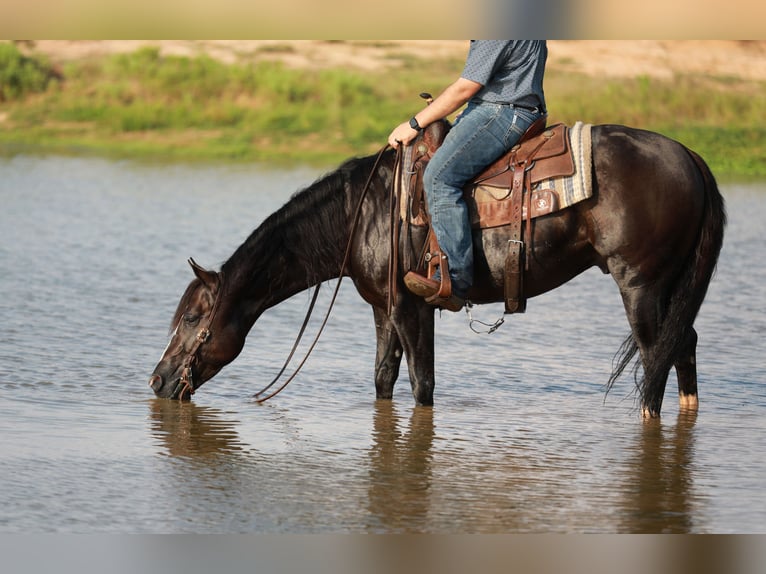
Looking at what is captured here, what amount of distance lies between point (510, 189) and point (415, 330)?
909 millimetres

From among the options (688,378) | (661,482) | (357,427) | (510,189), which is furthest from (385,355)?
(661,482)

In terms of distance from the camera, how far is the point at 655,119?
1941 centimetres

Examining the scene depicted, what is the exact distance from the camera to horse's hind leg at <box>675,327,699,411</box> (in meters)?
6.57

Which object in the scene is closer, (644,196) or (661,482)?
(661,482)

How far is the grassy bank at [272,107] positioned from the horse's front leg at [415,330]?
12073 mm

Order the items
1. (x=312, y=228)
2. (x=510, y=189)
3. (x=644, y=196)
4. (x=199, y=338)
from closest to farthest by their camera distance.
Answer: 1. (x=644, y=196)
2. (x=510, y=189)
3. (x=312, y=228)
4. (x=199, y=338)

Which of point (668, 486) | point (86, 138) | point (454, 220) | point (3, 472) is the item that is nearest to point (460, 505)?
point (668, 486)

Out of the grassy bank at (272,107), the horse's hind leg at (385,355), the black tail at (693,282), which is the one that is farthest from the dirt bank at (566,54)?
the black tail at (693,282)

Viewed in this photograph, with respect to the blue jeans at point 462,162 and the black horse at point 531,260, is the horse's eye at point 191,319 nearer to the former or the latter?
the black horse at point 531,260

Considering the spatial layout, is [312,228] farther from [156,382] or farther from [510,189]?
[156,382]

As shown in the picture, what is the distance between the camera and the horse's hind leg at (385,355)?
690 centimetres

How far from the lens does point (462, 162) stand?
5977 mm

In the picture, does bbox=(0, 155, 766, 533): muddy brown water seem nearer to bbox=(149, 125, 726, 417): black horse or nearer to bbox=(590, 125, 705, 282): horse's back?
bbox=(149, 125, 726, 417): black horse

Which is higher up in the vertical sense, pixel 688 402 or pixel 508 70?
pixel 508 70
